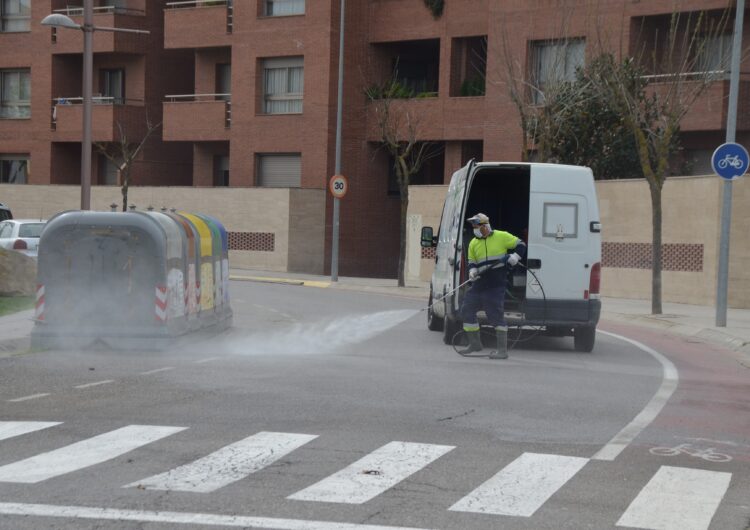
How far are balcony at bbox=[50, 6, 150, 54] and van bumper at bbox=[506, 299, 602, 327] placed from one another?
32996mm

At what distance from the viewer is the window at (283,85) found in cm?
4259

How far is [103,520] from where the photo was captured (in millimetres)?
6508

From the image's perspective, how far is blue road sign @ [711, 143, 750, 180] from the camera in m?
21.5

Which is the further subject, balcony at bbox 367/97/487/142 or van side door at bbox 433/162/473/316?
balcony at bbox 367/97/487/142

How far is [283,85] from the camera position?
42.9 metres

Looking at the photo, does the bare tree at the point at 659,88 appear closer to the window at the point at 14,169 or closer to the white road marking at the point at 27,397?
the white road marking at the point at 27,397

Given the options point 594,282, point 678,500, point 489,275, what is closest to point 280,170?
point 594,282

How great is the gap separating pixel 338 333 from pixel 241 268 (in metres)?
23.4

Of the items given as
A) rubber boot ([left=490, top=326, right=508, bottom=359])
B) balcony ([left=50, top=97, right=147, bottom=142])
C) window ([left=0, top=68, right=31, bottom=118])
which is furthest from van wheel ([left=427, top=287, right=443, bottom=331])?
window ([left=0, top=68, right=31, bottom=118])

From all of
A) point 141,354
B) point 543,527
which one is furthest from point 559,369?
point 543,527

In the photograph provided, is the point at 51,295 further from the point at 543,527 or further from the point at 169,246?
the point at 543,527

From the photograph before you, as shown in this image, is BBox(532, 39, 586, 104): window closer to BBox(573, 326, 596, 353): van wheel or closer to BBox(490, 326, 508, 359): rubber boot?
BBox(573, 326, 596, 353): van wheel

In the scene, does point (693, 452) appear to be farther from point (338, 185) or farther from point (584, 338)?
point (338, 185)

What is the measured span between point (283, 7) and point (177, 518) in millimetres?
37720
